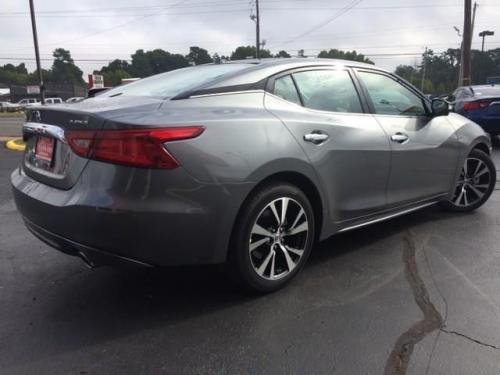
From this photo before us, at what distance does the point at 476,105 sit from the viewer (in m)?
11.2

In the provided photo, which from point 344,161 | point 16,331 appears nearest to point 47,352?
point 16,331

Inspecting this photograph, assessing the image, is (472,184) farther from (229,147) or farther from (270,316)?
(229,147)

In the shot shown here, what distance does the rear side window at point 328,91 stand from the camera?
3688 mm

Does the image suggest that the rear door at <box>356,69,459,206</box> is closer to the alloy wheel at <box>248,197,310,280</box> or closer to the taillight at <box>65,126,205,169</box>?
the alloy wheel at <box>248,197,310,280</box>

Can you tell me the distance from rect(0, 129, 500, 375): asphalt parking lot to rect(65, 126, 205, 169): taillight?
983mm

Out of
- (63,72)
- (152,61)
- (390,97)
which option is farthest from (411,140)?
Answer: (63,72)

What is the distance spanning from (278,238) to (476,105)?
9396 mm

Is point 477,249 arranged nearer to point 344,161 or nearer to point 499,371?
point 344,161

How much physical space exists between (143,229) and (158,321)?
0.66 m

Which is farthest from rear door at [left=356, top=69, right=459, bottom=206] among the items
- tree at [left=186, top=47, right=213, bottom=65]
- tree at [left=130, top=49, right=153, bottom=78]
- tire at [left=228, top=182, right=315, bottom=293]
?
tree at [left=130, top=49, right=153, bottom=78]

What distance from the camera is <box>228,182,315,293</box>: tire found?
315 cm

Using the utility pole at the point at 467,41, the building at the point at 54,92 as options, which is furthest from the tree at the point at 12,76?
the utility pole at the point at 467,41

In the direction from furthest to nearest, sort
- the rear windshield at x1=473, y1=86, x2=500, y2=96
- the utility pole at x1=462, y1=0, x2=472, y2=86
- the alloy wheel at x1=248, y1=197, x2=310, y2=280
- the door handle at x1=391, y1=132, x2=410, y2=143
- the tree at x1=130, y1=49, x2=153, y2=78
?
the tree at x1=130, y1=49, x2=153, y2=78
the utility pole at x1=462, y1=0, x2=472, y2=86
the rear windshield at x1=473, y1=86, x2=500, y2=96
the door handle at x1=391, y1=132, x2=410, y2=143
the alloy wheel at x1=248, y1=197, x2=310, y2=280

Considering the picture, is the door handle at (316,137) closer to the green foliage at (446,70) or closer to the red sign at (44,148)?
the red sign at (44,148)
